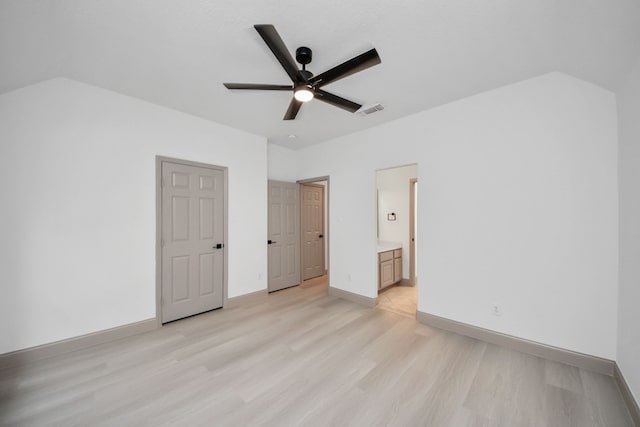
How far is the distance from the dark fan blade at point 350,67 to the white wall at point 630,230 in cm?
188

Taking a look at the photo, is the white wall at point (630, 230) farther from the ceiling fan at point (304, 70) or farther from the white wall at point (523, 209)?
the ceiling fan at point (304, 70)

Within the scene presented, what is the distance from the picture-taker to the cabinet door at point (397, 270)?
15.2ft

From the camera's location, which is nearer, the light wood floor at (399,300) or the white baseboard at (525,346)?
the white baseboard at (525,346)

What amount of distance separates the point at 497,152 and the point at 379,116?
5.06ft

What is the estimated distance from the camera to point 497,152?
106 inches

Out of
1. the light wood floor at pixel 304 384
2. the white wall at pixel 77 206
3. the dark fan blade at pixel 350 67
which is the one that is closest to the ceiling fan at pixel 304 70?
the dark fan blade at pixel 350 67

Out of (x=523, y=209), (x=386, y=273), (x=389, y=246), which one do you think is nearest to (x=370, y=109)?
(x=523, y=209)

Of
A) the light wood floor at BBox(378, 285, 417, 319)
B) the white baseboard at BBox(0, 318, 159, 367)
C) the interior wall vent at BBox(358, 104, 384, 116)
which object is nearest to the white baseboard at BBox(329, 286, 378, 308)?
the light wood floor at BBox(378, 285, 417, 319)

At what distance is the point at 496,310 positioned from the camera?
2.70 m

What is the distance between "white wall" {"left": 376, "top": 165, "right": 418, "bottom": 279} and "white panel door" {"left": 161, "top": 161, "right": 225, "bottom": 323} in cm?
310

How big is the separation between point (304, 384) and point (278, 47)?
2.64 meters

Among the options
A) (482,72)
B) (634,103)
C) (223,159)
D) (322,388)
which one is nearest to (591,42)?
(634,103)

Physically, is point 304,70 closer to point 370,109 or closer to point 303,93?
point 303,93

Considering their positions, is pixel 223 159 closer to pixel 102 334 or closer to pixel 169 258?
pixel 169 258
